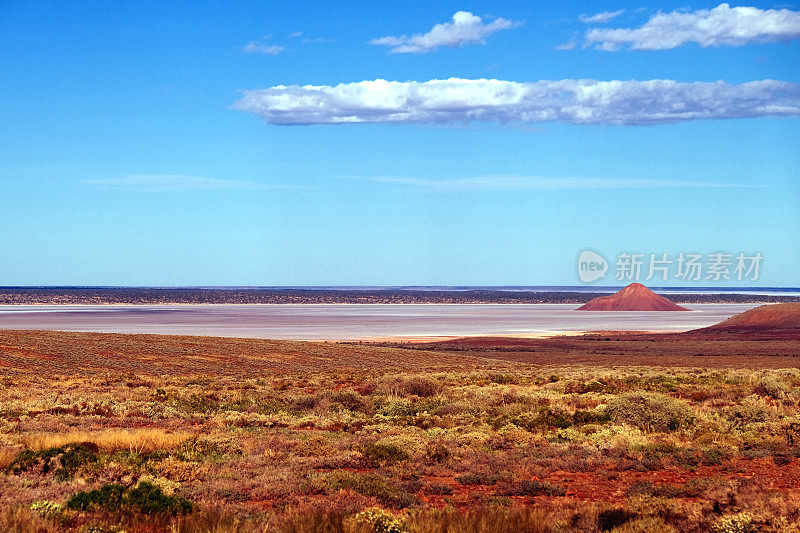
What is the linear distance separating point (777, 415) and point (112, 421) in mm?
16172

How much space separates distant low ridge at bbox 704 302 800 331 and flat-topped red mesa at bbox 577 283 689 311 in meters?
64.4

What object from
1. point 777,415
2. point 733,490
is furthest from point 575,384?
point 733,490

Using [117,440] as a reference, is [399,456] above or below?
below

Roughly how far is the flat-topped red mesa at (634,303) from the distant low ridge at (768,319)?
211 feet

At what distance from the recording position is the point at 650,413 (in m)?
17.5

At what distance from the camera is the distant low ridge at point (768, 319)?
270 feet

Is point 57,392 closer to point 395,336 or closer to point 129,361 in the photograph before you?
point 129,361

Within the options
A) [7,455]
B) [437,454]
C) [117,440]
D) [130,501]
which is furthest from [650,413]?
[7,455]

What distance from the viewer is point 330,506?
9719 millimetres

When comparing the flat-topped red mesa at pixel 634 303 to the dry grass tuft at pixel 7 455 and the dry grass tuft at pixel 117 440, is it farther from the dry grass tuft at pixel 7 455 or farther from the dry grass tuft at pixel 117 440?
the dry grass tuft at pixel 7 455

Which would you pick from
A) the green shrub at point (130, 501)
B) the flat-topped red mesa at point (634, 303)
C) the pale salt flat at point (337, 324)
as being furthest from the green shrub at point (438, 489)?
the flat-topped red mesa at point (634, 303)

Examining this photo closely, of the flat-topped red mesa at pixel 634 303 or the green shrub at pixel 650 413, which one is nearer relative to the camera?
the green shrub at pixel 650 413

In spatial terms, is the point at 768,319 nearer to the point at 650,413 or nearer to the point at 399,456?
the point at 650,413

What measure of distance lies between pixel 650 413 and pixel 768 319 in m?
77.1
